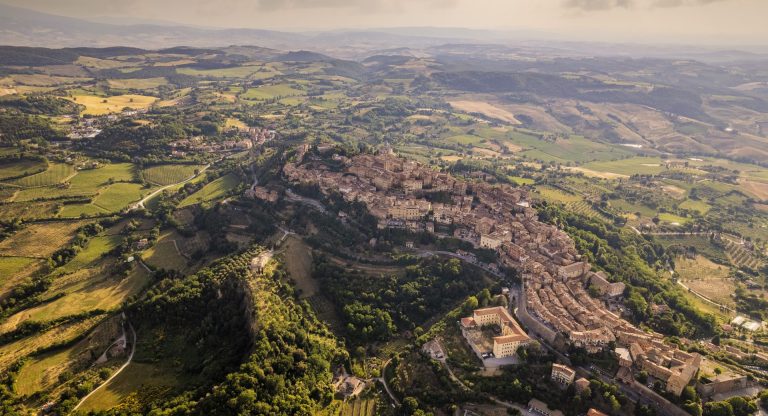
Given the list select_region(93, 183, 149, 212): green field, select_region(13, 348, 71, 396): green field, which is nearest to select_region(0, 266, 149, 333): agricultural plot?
select_region(13, 348, 71, 396): green field

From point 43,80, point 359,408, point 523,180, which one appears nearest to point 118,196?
point 359,408

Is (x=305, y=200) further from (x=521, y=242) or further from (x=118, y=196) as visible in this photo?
(x=118, y=196)

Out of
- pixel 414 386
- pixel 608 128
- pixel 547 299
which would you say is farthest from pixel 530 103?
pixel 414 386

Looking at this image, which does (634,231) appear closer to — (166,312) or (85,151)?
(166,312)

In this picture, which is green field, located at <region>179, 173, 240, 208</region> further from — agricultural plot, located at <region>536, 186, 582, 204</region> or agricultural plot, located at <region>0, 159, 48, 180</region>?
agricultural plot, located at <region>536, 186, 582, 204</region>

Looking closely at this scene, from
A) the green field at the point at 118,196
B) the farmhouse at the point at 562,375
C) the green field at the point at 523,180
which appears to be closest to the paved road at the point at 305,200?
the green field at the point at 118,196
